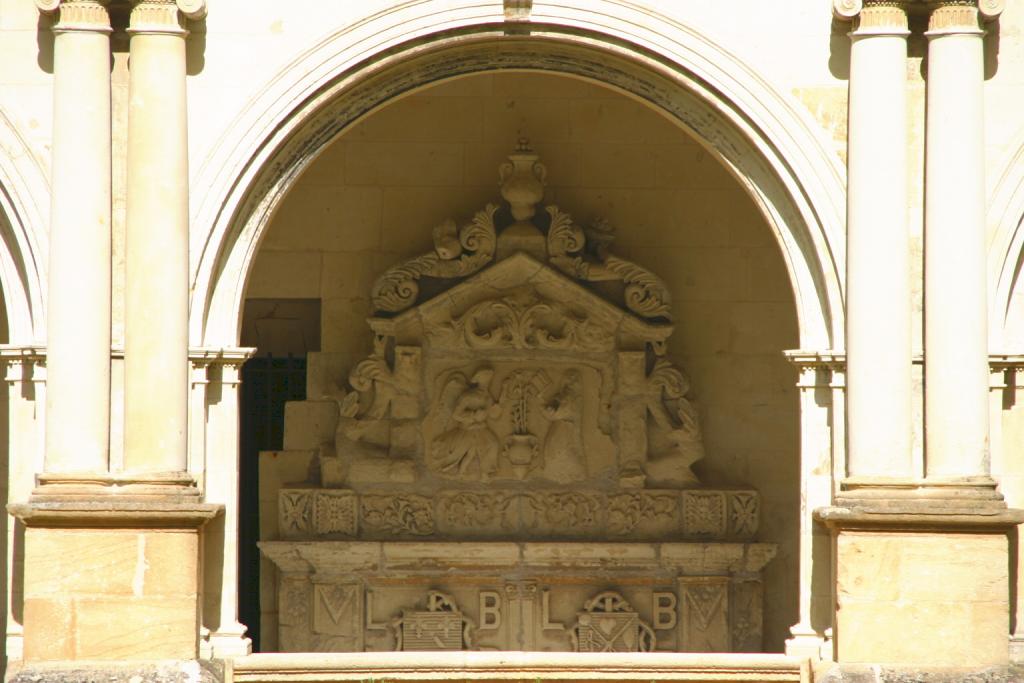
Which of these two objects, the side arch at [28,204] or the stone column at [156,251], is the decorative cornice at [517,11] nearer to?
the stone column at [156,251]

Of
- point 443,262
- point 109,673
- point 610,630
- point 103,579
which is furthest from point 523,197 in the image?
point 109,673

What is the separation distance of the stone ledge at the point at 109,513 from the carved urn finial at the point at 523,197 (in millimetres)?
3958

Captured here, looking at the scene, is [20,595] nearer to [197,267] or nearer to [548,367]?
[197,267]

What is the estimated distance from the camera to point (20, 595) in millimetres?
11094

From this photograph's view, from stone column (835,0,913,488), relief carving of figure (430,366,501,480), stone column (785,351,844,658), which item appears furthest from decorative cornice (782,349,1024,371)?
relief carving of figure (430,366,501,480)

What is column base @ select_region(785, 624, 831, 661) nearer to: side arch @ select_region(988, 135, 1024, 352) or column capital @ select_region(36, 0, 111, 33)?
side arch @ select_region(988, 135, 1024, 352)

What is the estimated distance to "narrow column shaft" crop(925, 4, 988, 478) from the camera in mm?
10398

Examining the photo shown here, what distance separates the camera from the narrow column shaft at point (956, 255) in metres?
10.4

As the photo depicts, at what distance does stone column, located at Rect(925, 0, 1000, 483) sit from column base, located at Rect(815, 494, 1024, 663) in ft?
1.00

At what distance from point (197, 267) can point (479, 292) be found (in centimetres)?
322

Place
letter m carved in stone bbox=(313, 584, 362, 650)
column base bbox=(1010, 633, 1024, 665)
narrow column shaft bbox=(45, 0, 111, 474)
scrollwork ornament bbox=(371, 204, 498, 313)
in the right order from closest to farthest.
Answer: narrow column shaft bbox=(45, 0, 111, 474) → column base bbox=(1010, 633, 1024, 665) → letter m carved in stone bbox=(313, 584, 362, 650) → scrollwork ornament bbox=(371, 204, 498, 313)

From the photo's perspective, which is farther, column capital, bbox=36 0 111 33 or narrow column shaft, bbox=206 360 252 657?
narrow column shaft, bbox=206 360 252 657

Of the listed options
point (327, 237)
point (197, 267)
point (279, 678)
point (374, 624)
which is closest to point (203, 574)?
point (279, 678)

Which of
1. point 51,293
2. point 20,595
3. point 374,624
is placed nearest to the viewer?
point 51,293
